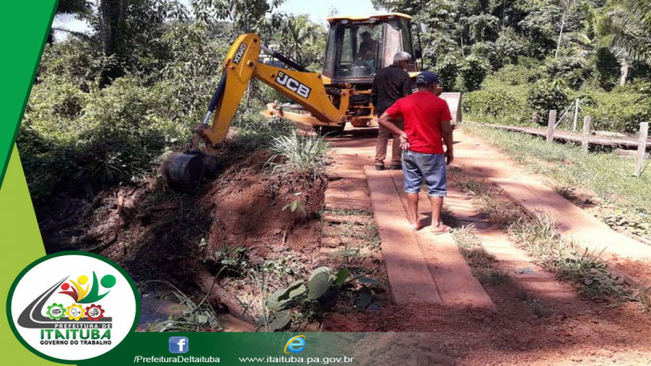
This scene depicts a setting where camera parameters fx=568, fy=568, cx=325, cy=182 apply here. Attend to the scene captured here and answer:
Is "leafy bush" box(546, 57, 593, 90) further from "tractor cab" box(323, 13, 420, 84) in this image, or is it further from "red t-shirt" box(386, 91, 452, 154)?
"red t-shirt" box(386, 91, 452, 154)

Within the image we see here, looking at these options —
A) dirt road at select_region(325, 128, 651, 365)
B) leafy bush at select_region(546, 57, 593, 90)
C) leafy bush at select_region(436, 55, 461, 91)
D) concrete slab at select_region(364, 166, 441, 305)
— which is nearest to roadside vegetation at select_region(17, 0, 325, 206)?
concrete slab at select_region(364, 166, 441, 305)

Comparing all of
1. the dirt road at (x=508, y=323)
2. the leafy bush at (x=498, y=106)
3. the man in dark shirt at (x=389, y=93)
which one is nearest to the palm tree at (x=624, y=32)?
the leafy bush at (x=498, y=106)

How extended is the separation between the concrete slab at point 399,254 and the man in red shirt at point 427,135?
1.29ft

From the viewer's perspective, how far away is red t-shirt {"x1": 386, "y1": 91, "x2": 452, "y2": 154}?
4.95 meters

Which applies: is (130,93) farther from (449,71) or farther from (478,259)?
(449,71)

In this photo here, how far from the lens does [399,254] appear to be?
4684 millimetres

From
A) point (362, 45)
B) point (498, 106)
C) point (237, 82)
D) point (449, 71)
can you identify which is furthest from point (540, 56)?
point (237, 82)

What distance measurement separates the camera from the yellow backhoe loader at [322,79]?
7.09 metres

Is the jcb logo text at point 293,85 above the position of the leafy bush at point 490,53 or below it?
below

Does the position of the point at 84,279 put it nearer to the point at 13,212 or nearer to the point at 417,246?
the point at 13,212

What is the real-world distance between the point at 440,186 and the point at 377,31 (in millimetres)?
6147

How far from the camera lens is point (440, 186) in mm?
5055

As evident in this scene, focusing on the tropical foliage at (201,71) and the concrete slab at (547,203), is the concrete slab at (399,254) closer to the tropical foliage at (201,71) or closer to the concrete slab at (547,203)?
the concrete slab at (547,203)

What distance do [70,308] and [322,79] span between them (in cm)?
667
